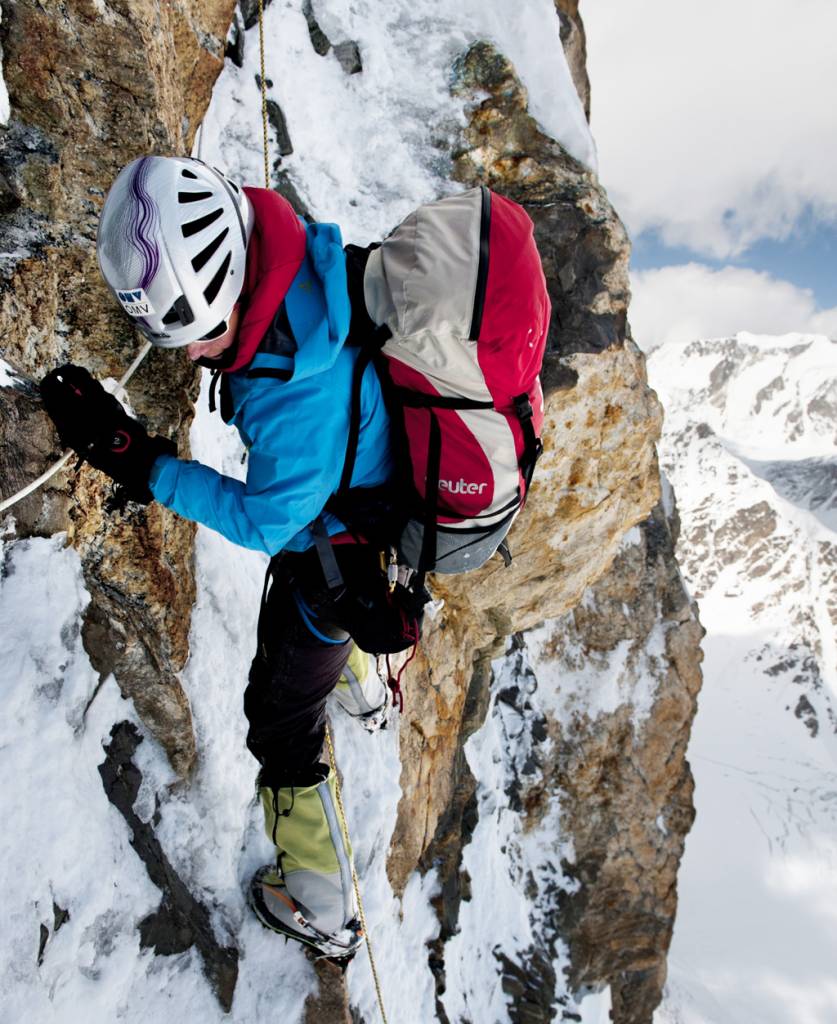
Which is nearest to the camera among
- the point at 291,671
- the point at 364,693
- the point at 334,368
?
the point at 334,368

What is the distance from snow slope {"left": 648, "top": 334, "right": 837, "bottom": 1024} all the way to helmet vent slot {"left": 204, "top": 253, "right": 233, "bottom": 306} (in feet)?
127

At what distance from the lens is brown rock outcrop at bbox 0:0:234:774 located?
9.67 feet

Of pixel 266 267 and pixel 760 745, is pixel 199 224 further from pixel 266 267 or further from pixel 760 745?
pixel 760 745

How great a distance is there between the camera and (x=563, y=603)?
943 cm

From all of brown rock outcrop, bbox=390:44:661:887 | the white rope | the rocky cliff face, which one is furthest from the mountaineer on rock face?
brown rock outcrop, bbox=390:44:661:887

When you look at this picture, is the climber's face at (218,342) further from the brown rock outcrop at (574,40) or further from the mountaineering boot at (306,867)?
the brown rock outcrop at (574,40)

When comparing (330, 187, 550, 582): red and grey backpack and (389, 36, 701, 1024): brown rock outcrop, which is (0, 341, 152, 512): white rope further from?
(389, 36, 701, 1024): brown rock outcrop

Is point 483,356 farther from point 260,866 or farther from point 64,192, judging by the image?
point 260,866

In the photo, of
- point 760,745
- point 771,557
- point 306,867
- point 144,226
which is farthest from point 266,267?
point 771,557

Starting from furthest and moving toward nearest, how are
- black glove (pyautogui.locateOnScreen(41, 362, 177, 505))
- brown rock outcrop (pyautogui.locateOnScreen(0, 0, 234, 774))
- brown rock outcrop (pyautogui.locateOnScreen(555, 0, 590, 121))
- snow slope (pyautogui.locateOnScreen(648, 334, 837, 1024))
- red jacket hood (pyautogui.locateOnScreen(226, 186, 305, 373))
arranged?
snow slope (pyautogui.locateOnScreen(648, 334, 837, 1024)) → brown rock outcrop (pyautogui.locateOnScreen(555, 0, 590, 121)) → brown rock outcrop (pyautogui.locateOnScreen(0, 0, 234, 774)) → black glove (pyautogui.locateOnScreen(41, 362, 177, 505)) → red jacket hood (pyautogui.locateOnScreen(226, 186, 305, 373))

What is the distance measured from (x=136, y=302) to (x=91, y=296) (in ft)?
3.47

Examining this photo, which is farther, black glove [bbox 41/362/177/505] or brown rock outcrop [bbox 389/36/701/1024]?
brown rock outcrop [bbox 389/36/701/1024]

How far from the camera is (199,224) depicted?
249 cm

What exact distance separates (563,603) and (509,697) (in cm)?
520
